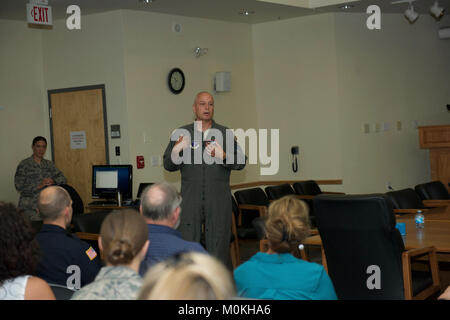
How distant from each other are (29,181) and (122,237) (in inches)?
220

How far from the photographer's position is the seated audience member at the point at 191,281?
1345mm

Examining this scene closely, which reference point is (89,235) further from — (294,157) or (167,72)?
(294,157)

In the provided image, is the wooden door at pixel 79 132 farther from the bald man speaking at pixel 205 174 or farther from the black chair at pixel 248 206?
the bald man speaking at pixel 205 174

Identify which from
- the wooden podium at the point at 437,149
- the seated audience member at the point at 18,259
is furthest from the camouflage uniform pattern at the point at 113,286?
the wooden podium at the point at 437,149

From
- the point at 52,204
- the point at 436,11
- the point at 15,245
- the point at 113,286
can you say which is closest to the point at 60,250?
the point at 52,204

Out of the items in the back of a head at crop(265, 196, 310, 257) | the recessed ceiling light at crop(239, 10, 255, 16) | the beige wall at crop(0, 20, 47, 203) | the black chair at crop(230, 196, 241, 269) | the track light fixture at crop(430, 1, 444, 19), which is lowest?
the black chair at crop(230, 196, 241, 269)

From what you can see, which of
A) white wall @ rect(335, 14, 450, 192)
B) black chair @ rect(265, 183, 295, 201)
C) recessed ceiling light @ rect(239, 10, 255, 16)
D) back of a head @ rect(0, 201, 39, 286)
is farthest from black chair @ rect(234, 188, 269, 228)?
back of a head @ rect(0, 201, 39, 286)

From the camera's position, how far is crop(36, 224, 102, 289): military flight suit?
3.05 m

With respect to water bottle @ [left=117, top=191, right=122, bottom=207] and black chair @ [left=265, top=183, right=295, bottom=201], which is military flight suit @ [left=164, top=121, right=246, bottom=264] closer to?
water bottle @ [left=117, top=191, right=122, bottom=207]

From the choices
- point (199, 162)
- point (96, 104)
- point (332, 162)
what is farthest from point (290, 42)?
point (199, 162)

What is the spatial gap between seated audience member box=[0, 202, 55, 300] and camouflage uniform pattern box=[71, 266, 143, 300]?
0.33 meters

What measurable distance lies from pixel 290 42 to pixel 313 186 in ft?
7.84

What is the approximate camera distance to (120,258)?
84.2 inches

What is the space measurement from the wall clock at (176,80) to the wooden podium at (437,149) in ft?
13.4
